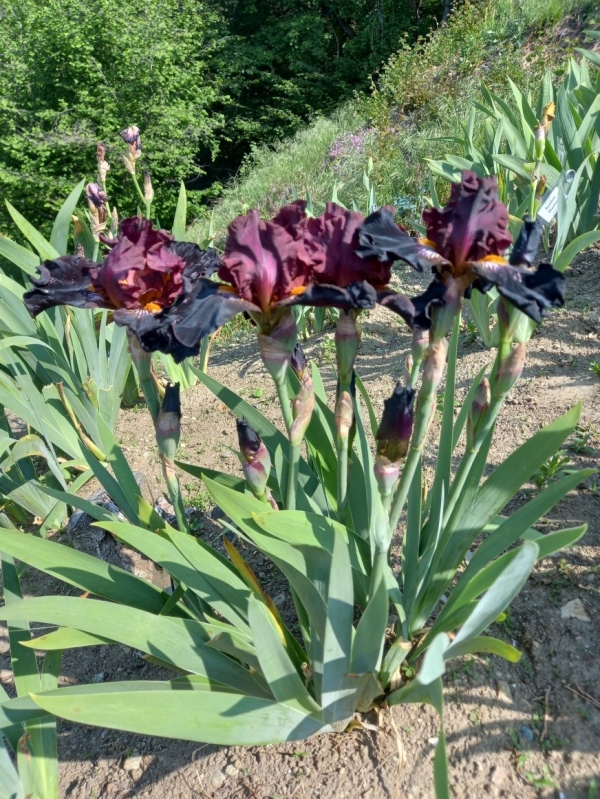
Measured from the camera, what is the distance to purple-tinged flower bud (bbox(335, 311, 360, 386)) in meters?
1.05

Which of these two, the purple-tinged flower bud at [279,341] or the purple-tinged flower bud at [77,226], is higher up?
the purple-tinged flower bud at [77,226]

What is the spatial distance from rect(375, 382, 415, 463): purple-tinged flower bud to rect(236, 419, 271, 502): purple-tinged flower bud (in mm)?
272

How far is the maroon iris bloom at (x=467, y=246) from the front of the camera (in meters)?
0.94

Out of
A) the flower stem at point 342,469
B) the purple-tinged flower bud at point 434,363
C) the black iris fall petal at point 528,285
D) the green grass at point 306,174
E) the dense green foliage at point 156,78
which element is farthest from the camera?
the dense green foliage at point 156,78

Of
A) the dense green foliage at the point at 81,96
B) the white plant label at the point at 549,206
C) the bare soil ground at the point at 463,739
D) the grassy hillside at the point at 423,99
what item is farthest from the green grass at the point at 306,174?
the bare soil ground at the point at 463,739

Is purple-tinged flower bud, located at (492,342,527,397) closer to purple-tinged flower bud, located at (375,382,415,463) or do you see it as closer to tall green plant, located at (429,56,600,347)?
purple-tinged flower bud, located at (375,382,415,463)

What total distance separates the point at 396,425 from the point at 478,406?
222 millimetres

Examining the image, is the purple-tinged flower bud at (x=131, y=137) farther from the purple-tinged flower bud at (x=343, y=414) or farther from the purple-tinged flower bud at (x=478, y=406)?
the purple-tinged flower bud at (x=478, y=406)

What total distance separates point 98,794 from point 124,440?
5.52 ft

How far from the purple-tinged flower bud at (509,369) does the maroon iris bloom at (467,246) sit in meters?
0.14

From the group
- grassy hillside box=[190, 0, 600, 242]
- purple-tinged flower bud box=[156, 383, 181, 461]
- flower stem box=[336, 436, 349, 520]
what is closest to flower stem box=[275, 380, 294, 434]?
flower stem box=[336, 436, 349, 520]

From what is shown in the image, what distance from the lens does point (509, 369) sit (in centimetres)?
104

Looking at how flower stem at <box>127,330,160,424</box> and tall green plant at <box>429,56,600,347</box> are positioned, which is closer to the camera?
flower stem at <box>127,330,160,424</box>

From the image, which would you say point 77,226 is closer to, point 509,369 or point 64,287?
point 64,287
